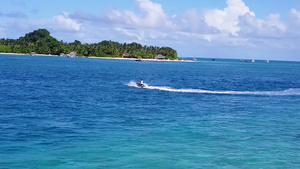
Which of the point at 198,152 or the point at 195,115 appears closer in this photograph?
the point at 198,152

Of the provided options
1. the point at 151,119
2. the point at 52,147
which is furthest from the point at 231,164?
the point at 151,119

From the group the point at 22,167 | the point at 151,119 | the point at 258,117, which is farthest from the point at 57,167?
the point at 258,117

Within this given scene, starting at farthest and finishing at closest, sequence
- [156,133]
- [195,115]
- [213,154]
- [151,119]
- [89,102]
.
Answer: [89,102] < [195,115] < [151,119] < [156,133] < [213,154]

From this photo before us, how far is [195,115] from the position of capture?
156 feet

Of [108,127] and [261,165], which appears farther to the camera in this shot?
[108,127]

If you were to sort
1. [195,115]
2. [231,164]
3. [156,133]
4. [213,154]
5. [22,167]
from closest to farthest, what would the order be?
[22,167] < [231,164] < [213,154] < [156,133] < [195,115]

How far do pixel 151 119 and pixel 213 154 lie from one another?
15043 mm

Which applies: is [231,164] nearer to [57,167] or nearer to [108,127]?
[57,167]

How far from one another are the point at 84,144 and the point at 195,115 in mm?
20174

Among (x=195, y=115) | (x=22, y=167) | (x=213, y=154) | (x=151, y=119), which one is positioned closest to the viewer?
(x=22, y=167)

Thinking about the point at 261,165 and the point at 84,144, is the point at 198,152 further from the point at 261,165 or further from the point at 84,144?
the point at 84,144

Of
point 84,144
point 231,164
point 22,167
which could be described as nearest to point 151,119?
point 84,144

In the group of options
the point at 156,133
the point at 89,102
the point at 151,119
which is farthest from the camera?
the point at 89,102

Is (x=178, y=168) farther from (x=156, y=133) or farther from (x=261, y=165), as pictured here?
(x=156, y=133)
